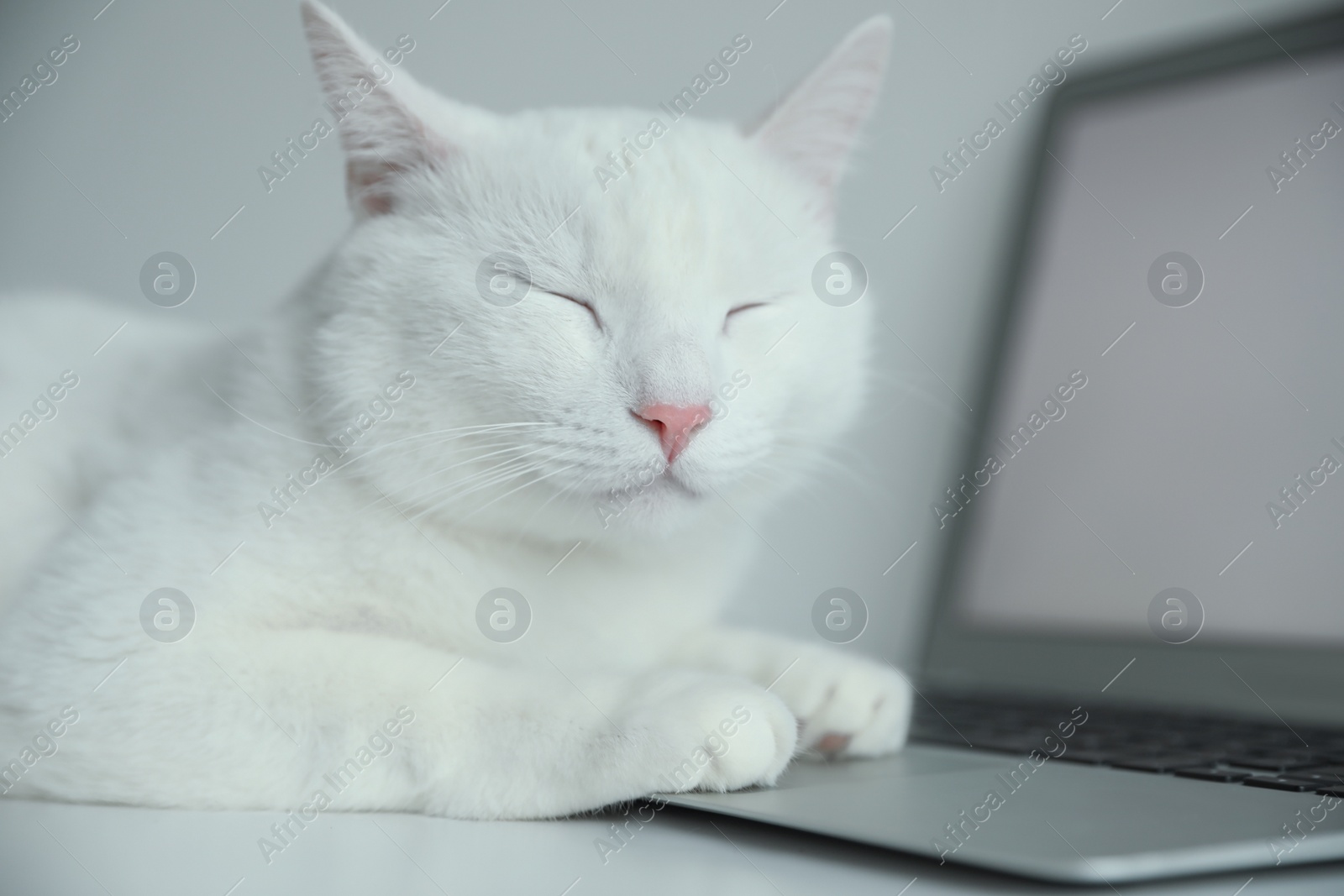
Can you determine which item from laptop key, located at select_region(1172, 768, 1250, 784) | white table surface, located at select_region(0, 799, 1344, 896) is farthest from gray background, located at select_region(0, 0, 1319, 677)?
white table surface, located at select_region(0, 799, 1344, 896)

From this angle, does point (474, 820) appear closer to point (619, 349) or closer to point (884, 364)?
point (619, 349)

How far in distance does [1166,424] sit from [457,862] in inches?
77.7

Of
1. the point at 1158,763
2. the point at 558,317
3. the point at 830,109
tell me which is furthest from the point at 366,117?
the point at 1158,763

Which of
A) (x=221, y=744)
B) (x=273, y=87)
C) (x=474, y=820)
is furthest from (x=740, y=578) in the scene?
(x=273, y=87)

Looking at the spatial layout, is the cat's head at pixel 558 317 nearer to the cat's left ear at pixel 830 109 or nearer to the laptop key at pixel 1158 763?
the cat's left ear at pixel 830 109

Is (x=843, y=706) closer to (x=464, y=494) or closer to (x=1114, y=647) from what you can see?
(x=464, y=494)

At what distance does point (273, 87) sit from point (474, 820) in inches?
53.7

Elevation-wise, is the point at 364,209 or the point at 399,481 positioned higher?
the point at 364,209

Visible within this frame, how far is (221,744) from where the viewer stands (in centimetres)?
83

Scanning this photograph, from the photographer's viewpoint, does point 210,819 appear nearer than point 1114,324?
Yes

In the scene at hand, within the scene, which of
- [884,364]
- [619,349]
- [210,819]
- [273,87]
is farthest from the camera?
[884,364]

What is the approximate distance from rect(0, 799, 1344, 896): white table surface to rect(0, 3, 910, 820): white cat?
0.04 metres

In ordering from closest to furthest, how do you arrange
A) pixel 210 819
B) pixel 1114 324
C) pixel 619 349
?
pixel 210 819 < pixel 619 349 < pixel 1114 324

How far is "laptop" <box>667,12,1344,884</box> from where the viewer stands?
1951 mm
